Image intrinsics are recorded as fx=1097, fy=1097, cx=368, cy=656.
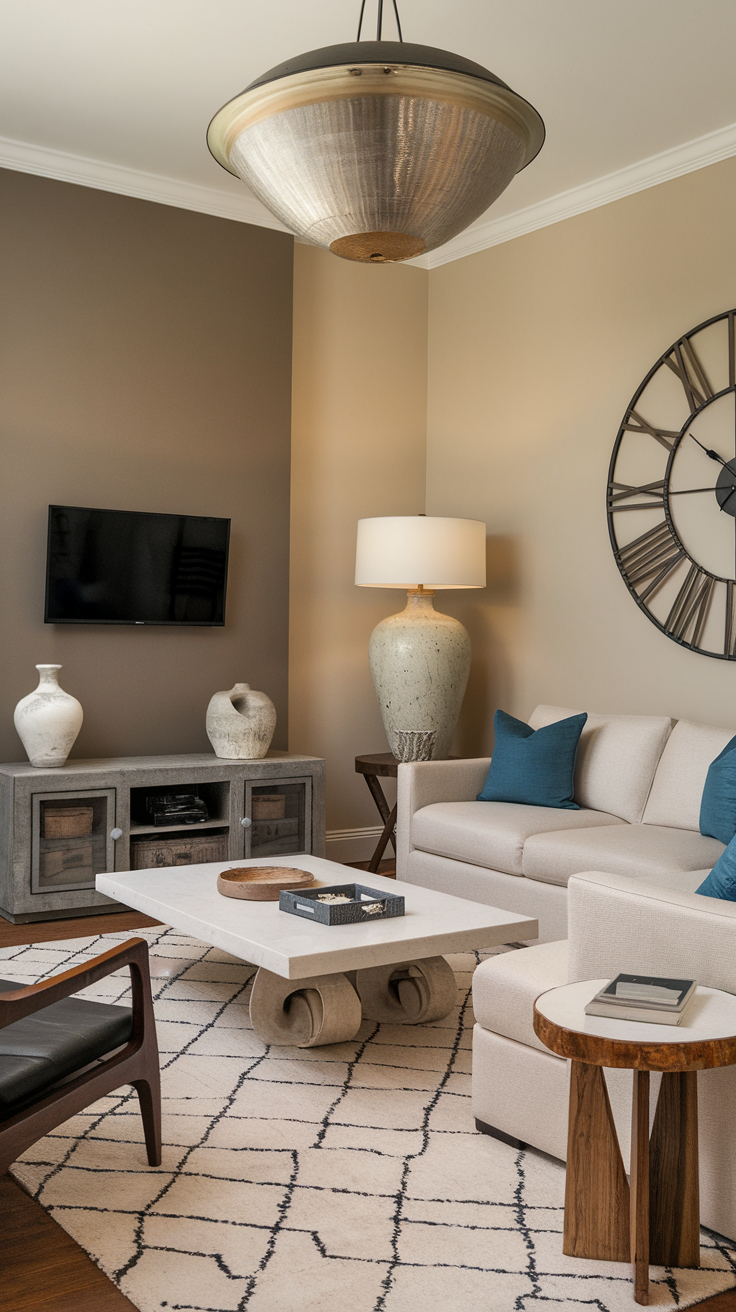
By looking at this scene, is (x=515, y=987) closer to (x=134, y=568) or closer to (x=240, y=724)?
(x=240, y=724)

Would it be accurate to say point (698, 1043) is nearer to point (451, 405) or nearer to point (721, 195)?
point (721, 195)

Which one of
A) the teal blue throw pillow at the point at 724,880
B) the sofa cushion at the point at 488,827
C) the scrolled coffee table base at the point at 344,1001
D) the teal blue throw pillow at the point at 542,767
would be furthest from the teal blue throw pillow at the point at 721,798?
the teal blue throw pillow at the point at 724,880

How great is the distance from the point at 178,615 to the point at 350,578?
1031mm

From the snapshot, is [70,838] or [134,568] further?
[134,568]

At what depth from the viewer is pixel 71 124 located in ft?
14.6

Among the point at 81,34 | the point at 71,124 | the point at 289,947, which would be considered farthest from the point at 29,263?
the point at 289,947

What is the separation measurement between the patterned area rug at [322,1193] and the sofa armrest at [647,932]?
50 cm

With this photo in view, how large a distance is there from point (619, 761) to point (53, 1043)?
107 inches

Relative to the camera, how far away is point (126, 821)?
456 cm

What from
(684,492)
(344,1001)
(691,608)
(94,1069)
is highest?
(684,492)

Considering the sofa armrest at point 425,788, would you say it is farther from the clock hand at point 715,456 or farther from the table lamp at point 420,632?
the clock hand at point 715,456

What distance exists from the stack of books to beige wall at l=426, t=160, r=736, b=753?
2581 mm

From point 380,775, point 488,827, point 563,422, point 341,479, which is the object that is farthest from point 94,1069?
point 341,479

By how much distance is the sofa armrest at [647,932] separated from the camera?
2045mm
